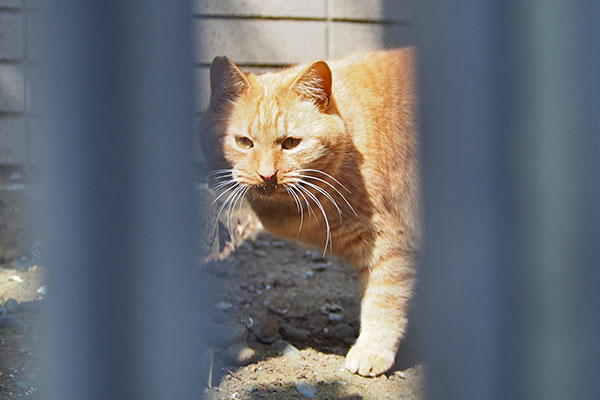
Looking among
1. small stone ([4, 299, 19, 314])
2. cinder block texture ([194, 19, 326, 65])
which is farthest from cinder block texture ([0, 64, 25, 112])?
small stone ([4, 299, 19, 314])

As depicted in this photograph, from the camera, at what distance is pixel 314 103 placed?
2.20m

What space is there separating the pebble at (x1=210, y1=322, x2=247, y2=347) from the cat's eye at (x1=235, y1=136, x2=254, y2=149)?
65cm

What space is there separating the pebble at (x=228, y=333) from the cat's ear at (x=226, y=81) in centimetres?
84

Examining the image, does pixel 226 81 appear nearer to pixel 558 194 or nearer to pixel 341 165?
pixel 341 165

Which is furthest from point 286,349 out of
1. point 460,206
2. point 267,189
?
point 460,206

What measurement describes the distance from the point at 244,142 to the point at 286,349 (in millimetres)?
800

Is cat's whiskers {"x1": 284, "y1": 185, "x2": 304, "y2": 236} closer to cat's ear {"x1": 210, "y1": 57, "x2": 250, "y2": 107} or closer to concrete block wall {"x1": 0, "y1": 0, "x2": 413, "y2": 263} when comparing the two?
cat's ear {"x1": 210, "y1": 57, "x2": 250, "y2": 107}

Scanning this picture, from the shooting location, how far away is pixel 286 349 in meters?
2.29

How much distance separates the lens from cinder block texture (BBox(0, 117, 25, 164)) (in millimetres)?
3516

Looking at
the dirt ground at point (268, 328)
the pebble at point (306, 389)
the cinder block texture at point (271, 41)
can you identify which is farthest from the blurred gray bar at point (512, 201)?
the cinder block texture at point (271, 41)

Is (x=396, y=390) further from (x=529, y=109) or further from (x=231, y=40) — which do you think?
(x=231, y=40)

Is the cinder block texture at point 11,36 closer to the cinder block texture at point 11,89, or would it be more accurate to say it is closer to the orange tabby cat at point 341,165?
the cinder block texture at point 11,89

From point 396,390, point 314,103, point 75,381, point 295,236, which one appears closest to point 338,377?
point 396,390

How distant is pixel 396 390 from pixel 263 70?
7.42 ft
